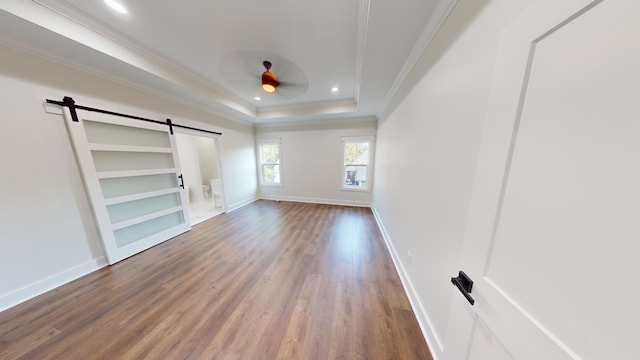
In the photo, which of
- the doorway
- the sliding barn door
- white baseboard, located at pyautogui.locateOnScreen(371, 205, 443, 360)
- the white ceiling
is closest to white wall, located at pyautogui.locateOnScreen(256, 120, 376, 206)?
the white ceiling

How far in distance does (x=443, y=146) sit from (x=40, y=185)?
12.7 ft

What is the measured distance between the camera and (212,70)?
2.63m

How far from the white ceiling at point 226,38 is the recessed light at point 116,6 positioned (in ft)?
0.15

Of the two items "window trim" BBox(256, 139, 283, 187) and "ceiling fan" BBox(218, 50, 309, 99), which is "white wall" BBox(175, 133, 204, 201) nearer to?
"window trim" BBox(256, 139, 283, 187)

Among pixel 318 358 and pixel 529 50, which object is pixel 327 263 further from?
pixel 529 50

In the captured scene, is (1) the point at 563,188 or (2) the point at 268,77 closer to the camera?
(1) the point at 563,188

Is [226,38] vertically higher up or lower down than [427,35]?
higher up

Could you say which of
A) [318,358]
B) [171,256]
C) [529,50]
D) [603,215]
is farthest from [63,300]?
[529,50]

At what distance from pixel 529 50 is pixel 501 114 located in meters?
0.19

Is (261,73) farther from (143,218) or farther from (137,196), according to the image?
(143,218)

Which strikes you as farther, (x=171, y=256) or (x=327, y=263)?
(x=171, y=256)

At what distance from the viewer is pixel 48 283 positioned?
1.88 meters

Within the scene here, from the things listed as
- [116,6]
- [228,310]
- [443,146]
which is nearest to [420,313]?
[443,146]

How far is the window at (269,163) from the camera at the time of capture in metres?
5.14
